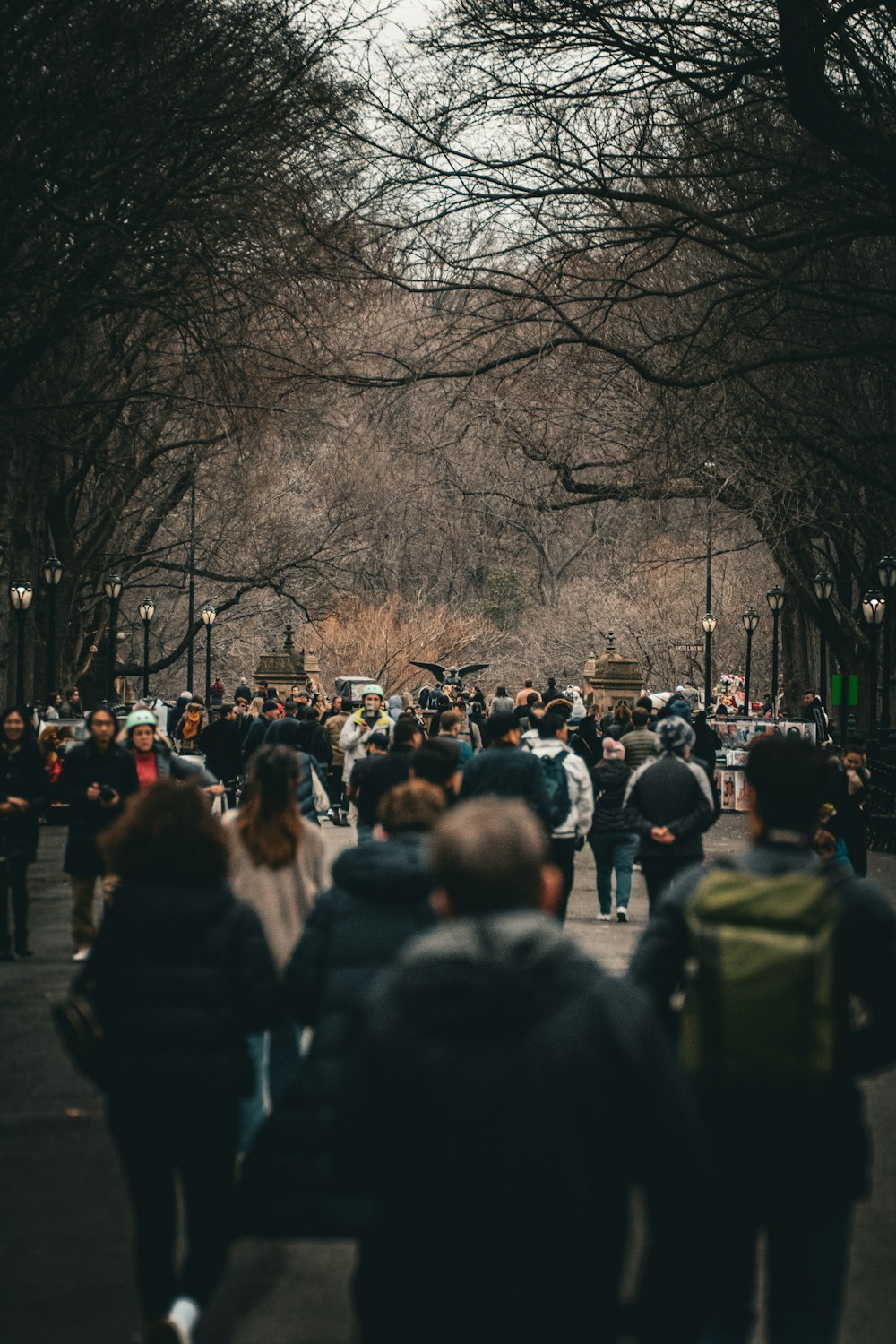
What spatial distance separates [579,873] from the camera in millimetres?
18922

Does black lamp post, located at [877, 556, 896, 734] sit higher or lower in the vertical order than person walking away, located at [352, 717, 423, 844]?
higher

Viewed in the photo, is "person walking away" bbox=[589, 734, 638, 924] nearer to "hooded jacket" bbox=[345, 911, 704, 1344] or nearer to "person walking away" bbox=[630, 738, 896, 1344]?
"person walking away" bbox=[630, 738, 896, 1344]

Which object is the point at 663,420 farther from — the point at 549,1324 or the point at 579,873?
the point at 549,1324

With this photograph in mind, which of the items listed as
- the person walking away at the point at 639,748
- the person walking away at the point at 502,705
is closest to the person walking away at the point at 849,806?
the person walking away at the point at 639,748

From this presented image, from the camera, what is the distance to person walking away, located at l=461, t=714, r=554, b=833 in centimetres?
1112

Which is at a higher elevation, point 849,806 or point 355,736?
point 355,736

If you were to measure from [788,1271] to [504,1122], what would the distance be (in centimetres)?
125

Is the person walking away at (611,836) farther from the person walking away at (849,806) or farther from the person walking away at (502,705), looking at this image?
the person walking away at (849,806)

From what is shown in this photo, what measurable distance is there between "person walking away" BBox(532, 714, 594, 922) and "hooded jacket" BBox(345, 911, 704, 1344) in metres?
8.58

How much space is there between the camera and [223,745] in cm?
2264

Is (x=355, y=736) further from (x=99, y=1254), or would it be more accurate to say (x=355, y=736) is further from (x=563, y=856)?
(x=99, y=1254)

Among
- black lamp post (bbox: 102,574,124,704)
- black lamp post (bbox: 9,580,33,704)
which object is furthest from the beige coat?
black lamp post (bbox: 102,574,124,704)

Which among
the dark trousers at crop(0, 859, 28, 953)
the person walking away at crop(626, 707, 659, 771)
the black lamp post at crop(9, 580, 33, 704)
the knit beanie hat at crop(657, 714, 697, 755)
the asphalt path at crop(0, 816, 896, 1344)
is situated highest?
the black lamp post at crop(9, 580, 33, 704)

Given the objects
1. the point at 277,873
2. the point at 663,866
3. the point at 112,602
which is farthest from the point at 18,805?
the point at 112,602
